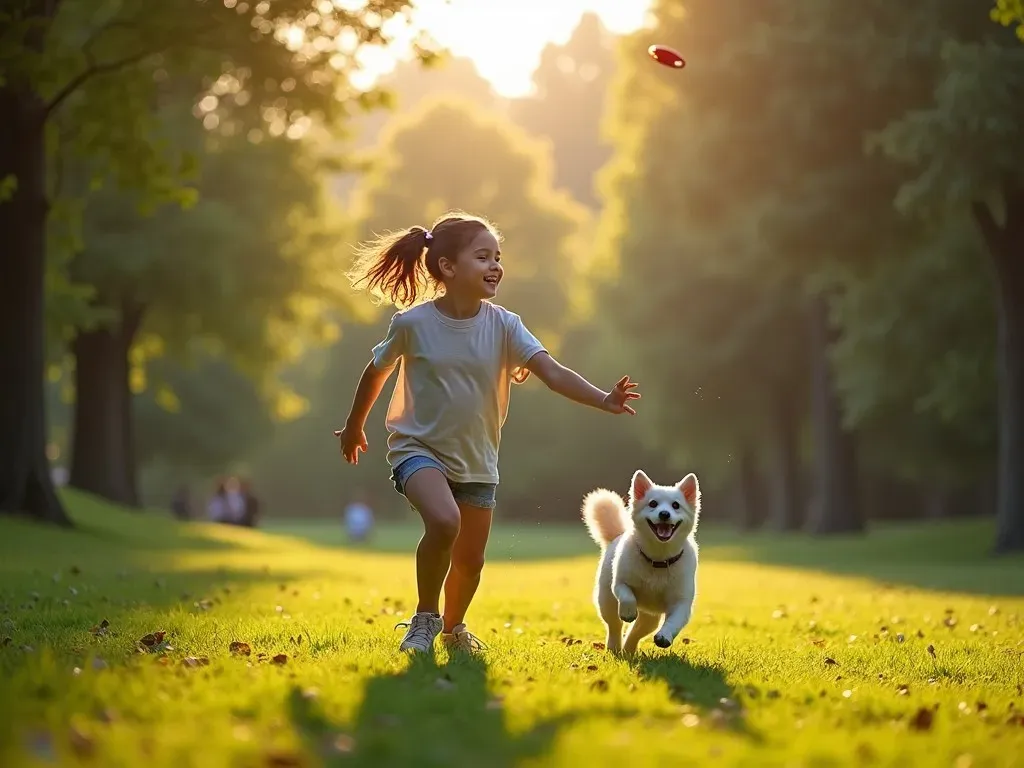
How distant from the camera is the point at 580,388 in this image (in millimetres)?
7055

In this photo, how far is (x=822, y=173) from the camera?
904 inches

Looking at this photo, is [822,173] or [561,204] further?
[561,204]

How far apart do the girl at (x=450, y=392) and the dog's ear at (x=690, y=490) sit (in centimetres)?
78

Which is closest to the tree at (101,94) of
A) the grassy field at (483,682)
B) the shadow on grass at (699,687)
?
the grassy field at (483,682)

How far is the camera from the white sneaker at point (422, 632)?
22.6 feet

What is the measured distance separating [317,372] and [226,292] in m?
→ 41.1

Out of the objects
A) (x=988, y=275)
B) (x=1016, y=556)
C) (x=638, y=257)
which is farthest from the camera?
(x=638, y=257)

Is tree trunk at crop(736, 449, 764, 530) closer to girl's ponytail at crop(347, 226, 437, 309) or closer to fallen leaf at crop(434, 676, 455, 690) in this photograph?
girl's ponytail at crop(347, 226, 437, 309)

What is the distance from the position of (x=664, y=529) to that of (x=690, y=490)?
45 cm

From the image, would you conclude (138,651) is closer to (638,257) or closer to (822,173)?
(822,173)

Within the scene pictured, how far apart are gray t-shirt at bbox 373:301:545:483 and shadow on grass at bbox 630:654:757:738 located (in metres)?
1.27

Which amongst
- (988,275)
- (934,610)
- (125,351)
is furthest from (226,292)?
(934,610)

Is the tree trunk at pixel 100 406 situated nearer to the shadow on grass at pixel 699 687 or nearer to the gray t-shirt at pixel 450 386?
the gray t-shirt at pixel 450 386

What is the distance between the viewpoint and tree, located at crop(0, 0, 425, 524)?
1716 cm
